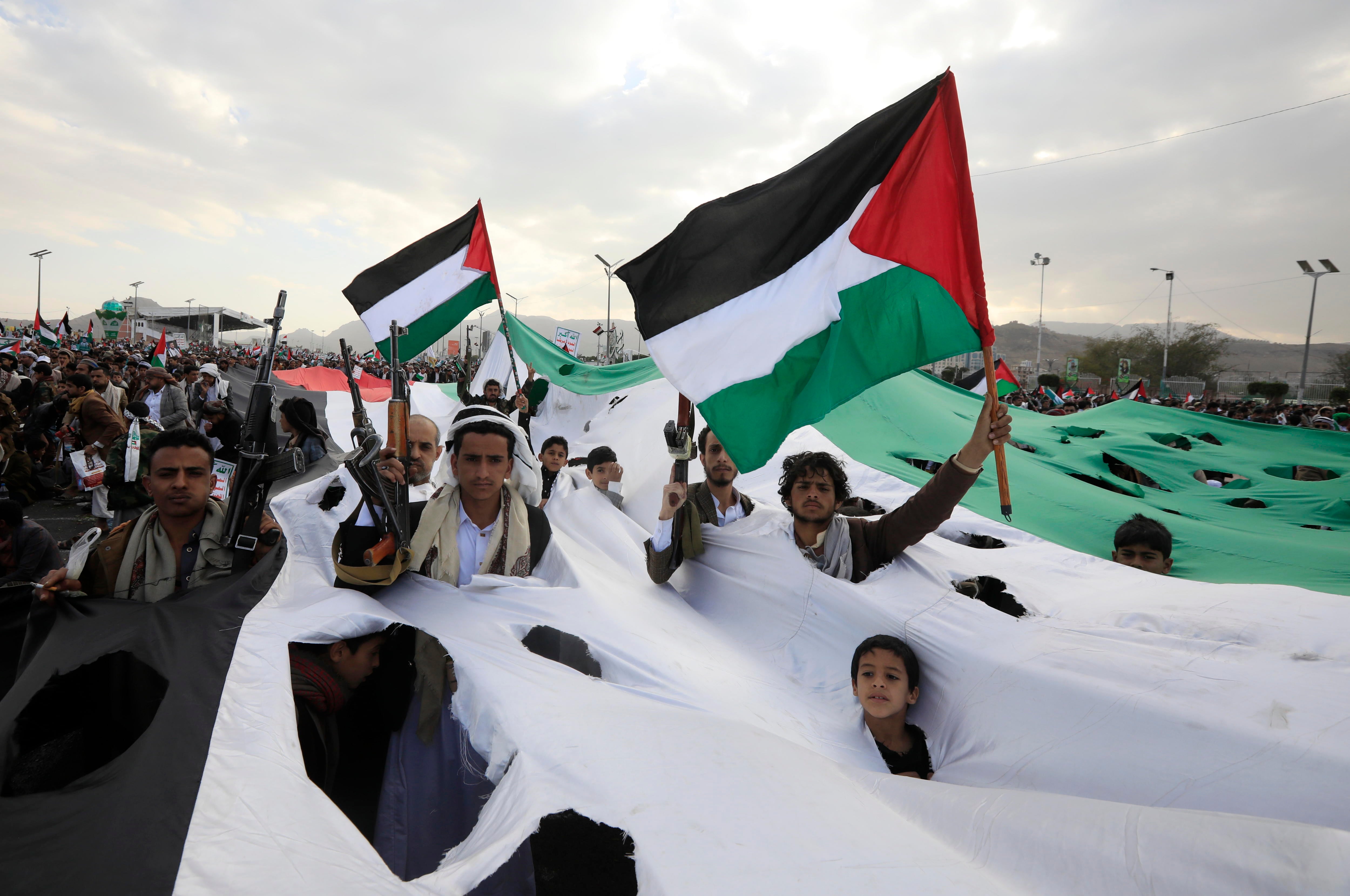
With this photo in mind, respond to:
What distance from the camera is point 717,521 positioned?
3.76 m

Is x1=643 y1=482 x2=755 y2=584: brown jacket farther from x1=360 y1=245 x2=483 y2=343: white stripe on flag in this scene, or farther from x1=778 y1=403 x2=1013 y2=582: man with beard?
x1=360 y1=245 x2=483 y2=343: white stripe on flag

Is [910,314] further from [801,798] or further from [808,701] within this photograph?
[801,798]

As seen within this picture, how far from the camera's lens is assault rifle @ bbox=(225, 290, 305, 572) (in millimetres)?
2303

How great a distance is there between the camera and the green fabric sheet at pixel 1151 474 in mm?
3504

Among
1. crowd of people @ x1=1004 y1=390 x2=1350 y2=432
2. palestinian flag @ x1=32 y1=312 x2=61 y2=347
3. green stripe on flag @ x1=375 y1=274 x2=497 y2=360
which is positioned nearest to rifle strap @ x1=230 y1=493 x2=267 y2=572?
green stripe on flag @ x1=375 y1=274 x2=497 y2=360

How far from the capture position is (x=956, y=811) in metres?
1.64

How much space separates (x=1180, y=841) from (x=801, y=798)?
75 cm

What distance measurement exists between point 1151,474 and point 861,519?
3.97 metres

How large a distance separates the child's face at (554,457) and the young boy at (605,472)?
0.75 ft

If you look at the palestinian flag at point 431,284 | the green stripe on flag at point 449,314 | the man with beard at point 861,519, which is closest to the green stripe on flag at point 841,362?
the man with beard at point 861,519

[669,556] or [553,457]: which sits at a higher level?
[553,457]

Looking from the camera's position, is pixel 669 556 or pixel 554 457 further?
pixel 554 457

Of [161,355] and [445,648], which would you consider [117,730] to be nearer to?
[445,648]

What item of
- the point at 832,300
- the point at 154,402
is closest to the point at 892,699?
the point at 832,300
